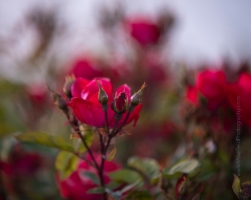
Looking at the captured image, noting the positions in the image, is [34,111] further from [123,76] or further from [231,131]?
[231,131]

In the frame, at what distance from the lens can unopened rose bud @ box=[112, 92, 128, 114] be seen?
19.0 inches

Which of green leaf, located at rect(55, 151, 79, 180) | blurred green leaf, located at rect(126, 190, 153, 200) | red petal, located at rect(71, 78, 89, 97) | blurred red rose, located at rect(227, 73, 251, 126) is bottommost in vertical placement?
blurred green leaf, located at rect(126, 190, 153, 200)

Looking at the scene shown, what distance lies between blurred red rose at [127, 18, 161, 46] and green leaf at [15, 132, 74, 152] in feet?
2.21

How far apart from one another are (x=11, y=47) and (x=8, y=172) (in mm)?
559

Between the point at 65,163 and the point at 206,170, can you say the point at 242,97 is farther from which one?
the point at 65,163

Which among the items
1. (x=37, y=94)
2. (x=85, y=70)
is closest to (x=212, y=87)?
(x=85, y=70)

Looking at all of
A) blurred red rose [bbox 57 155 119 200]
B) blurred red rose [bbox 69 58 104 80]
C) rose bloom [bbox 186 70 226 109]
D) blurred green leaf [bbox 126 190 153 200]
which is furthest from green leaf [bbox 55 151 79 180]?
blurred red rose [bbox 69 58 104 80]

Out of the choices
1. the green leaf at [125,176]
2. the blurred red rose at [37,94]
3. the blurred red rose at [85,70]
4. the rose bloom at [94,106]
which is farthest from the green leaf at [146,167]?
the blurred red rose at [37,94]

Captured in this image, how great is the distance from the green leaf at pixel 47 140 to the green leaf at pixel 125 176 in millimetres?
76

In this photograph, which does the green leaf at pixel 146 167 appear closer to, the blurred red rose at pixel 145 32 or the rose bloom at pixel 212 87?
the rose bloom at pixel 212 87

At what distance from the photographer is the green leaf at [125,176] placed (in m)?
0.60

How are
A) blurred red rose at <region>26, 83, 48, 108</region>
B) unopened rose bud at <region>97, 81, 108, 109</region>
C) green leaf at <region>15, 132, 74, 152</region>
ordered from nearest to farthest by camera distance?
1. unopened rose bud at <region>97, 81, 108, 109</region>
2. green leaf at <region>15, 132, 74, 152</region>
3. blurred red rose at <region>26, 83, 48, 108</region>

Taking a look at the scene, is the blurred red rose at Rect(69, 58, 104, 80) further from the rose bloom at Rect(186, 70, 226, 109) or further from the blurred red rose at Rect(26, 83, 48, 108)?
the rose bloom at Rect(186, 70, 226, 109)

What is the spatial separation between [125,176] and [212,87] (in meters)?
0.20
